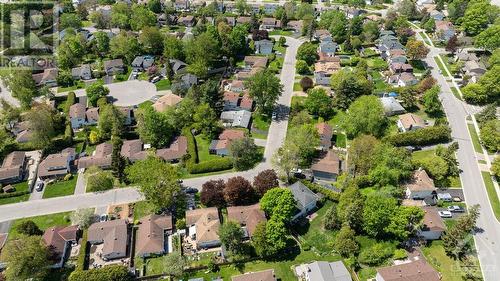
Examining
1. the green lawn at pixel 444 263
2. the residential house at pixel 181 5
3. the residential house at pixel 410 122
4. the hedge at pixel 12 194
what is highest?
the residential house at pixel 181 5

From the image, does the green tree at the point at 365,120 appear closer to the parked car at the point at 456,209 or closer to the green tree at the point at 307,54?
the parked car at the point at 456,209

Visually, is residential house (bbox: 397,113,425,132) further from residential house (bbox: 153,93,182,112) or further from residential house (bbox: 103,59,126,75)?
residential house (bbox: 103,59,126,75)

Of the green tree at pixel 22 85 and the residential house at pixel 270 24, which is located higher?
the residential house at pixel 270 24

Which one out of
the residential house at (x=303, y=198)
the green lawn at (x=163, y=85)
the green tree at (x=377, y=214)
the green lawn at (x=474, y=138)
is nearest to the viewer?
the green tree at (x=377, y=214)

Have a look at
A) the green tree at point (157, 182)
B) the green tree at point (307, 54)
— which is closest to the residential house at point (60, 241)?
the green tree at point (157, 182)

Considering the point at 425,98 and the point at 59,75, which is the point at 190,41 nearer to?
the point at 59,75

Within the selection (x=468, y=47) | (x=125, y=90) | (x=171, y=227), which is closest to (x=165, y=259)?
(x=171, y=227)

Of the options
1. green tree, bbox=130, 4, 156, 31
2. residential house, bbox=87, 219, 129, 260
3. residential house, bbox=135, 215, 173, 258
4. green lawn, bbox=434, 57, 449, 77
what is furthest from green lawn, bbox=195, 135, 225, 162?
green lawn, bbox=434, 57, 449, 77
